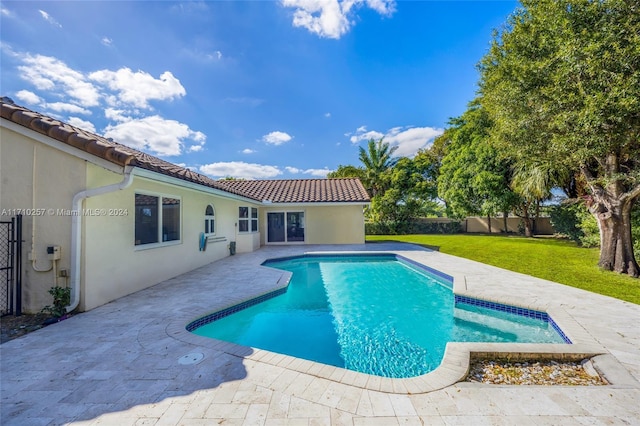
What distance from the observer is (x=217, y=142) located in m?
21.5

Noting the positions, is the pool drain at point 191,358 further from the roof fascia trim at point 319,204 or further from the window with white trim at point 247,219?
the roof fascia trim at point 319,204

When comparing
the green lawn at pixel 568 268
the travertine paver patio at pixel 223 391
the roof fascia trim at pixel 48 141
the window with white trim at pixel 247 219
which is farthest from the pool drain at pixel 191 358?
the window with white trim at pixel 247 219

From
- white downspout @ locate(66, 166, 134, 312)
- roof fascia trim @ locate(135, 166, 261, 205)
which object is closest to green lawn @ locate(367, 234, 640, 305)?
roof fascia trim @ locate(135, 166, 261, 205)

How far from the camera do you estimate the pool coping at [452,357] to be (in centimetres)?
333

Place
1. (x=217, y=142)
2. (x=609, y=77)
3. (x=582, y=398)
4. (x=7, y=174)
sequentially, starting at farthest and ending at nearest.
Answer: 1. (x=217, y=142)
2. (x=609, y=77)
3. (x=7, y=174)
4. (x=582, y=398)

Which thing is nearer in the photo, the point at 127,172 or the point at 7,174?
the point at 127,172

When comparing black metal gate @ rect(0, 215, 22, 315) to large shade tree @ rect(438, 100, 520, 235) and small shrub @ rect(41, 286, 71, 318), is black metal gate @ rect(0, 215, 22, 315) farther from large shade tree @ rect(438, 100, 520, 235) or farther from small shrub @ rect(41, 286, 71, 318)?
large shade tree @ rect(438, 100, 520, 235)

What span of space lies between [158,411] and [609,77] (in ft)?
40.6

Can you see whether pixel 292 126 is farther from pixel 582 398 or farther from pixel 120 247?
pixel 582 398

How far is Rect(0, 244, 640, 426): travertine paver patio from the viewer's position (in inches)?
108

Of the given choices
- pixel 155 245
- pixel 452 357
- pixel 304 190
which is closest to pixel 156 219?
pixel 155 245

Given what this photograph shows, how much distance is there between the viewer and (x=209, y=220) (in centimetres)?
1207

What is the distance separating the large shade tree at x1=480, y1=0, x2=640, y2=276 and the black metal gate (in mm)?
14699

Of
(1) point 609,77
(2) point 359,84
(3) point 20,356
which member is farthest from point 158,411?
(2) point 359,84
